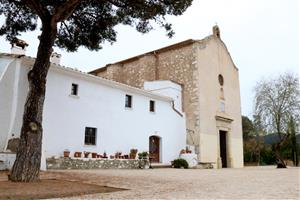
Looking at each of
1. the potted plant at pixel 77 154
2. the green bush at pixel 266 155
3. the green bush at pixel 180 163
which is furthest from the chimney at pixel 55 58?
the green bush at pixel 266 155

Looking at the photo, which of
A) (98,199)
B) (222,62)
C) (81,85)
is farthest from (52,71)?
(222,62)

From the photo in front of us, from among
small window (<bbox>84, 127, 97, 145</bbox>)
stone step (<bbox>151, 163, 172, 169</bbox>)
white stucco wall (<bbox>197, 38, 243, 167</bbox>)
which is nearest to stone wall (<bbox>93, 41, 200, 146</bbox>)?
white stucco wall (<bbox>197, 38, 243, 167</bbox>)

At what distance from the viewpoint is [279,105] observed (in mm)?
20250

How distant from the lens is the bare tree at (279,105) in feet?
65.9

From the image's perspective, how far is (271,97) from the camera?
2059cm

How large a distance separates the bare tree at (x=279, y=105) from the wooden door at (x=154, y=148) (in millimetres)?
7624

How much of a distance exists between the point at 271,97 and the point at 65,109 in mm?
14373

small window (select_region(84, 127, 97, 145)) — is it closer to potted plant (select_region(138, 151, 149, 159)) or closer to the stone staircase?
potted plant (select_region(138, 151, 149, 159))

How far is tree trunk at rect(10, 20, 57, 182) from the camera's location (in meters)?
7.72

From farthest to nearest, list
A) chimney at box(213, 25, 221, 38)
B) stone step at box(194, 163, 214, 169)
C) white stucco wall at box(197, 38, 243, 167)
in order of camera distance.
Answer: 1. chimney at box(213, 25, 221, 38)
2. white stucco wall at box(197, 38, 243, 167)
3. stone step at box(194, 163, 214, 169)

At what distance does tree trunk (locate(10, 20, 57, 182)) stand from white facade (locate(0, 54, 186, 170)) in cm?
371

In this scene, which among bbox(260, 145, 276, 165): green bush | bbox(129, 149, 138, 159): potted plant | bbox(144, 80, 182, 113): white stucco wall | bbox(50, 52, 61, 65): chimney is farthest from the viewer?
bbox(260, 145, 276, 165): green bush

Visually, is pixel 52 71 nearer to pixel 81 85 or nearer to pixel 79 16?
pixel 81 85

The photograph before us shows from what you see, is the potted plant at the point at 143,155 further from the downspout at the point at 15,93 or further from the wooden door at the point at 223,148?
→ the wooden door at the point at 223,148
